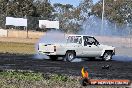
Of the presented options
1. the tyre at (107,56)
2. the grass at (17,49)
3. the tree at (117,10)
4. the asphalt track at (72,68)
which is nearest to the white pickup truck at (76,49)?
the tyre at (107,56)

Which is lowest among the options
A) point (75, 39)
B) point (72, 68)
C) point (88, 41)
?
point (72, 68)

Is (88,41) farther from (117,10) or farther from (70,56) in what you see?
(117,10)

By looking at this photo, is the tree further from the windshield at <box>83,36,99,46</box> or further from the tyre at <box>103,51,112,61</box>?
the windshield at <box>83,36,99,46</box>

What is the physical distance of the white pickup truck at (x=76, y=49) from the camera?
26.3 m

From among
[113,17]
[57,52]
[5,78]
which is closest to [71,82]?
[5,78]

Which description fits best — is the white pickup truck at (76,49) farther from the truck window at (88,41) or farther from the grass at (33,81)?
the grass at (33,81)

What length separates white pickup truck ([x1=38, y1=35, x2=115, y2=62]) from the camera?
2628 cm

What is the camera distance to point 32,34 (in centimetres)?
6412

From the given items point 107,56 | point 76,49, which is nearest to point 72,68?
point 76,49

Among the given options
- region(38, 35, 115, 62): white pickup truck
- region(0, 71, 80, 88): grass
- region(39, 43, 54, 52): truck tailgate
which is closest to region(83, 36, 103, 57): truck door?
region(38, 35, 115, 62): white pickup truck

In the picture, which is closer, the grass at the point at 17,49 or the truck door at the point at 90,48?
the truck door at the point at 90,48

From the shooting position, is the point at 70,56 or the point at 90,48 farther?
the point at 90,48

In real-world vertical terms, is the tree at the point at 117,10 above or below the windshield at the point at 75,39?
above

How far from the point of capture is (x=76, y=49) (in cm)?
2708
